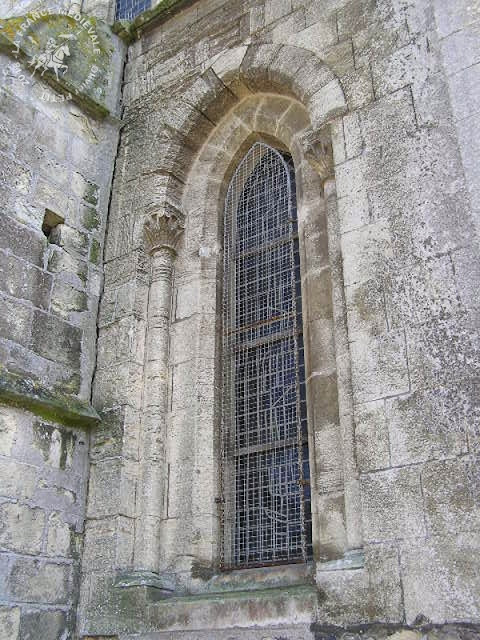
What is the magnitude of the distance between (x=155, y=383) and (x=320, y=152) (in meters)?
2.08

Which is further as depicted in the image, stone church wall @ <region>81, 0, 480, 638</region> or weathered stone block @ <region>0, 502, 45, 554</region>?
weathered stone block @ <region>0, 502, 45, 554</region>

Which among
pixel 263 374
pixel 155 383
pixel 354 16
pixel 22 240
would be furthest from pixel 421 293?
pixel 22 240

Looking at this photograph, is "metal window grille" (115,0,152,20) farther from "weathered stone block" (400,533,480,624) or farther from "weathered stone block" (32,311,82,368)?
"weathered stone block" (400,533,480,624)

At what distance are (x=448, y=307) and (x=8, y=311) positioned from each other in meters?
3.05

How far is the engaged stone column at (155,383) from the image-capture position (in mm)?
4988

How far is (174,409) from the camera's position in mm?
5426

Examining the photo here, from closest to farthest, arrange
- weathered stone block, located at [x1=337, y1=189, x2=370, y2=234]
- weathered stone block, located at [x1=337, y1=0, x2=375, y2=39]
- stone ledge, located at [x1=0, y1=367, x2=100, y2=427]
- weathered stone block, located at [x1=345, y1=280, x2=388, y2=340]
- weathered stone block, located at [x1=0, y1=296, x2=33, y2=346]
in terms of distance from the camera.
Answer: weathered stone block, located at [x1=345, y1=280, x2=388, y2=340] → weathered stone block, located at [x1=337, y1=189, x2=370, y2=234] → stone ledge, located at [x1=0, y1=367, x2=100, y2=427] → weathered stone block, located at [x1=0, y1=296, x2=33, y2=346] → weathered stone block, located at [x1=337, y1=0, x2=375, y2=39]

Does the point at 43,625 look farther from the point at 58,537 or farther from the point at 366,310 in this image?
the point at 366,310

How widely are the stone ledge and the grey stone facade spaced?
0.02 m

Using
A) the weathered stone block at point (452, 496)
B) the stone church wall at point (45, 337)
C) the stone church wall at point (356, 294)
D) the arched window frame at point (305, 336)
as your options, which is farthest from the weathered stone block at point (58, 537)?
the weathered stone block at point (452, 496)

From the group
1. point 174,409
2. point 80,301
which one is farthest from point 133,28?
point 174,409

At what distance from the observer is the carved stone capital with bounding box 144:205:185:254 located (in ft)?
19.6

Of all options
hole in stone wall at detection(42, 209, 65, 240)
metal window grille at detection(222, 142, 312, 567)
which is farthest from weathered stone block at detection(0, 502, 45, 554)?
hole in stone wall at detection(42, 209, 65, 240)

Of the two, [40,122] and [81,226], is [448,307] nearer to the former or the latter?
[81,226]
